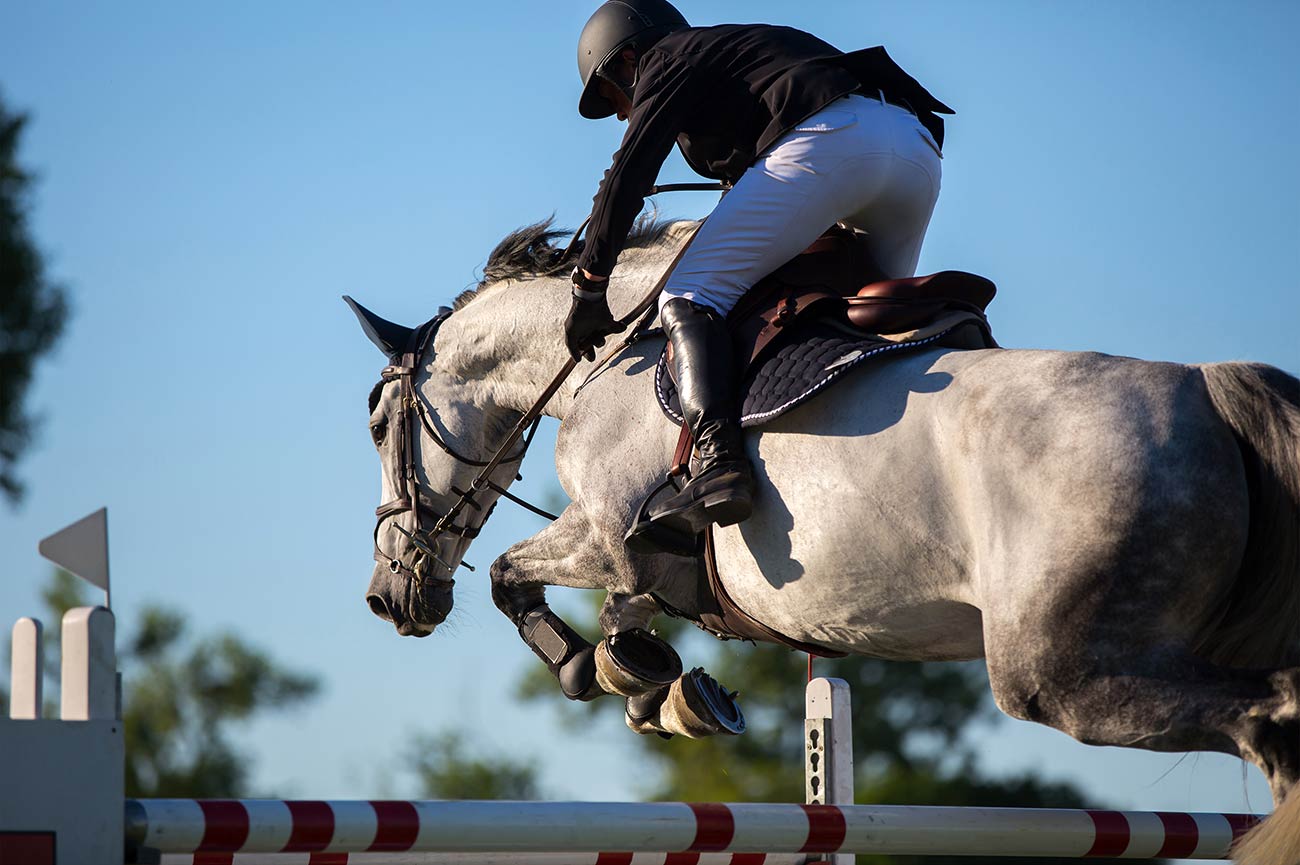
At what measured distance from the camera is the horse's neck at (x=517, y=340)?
556cm

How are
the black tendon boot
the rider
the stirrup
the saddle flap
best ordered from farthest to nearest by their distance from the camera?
the rider < the stirrup < the saddle flap < the black tendon boot

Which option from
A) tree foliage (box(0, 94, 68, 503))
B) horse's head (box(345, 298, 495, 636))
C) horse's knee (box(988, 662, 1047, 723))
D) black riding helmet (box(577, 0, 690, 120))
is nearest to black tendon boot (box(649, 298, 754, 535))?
horse's knee (box(988, 662, 1047, 723))

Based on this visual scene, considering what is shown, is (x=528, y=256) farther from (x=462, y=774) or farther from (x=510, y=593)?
(x=462, y=774)

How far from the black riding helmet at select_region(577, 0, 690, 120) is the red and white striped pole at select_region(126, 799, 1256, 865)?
2.47m

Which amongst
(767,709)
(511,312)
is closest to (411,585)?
(511,312)

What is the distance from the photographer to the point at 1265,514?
12.2 ft

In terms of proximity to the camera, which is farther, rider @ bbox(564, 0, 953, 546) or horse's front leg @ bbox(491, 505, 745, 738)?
horse's front leg @ bbox(491, 505, 745, 738)

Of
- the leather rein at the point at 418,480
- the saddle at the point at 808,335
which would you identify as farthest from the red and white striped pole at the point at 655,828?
the leather rein at the point at 418,480

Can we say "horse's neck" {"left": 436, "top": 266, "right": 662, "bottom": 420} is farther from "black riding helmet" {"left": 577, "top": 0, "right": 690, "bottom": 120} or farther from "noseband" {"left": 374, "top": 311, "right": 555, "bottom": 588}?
"black riding helmet" {"left": 577, "top": 0, "right": 690, "bottom": 120}

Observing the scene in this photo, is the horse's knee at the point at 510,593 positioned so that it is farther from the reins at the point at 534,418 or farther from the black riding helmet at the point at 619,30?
the black riding helmet at the point at 619,30

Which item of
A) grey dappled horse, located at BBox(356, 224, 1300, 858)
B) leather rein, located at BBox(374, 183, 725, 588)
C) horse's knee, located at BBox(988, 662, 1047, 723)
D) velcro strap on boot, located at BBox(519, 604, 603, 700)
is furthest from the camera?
leather rein, located at BBox(374, 183, 725, 588)

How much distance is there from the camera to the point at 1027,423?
380 cm

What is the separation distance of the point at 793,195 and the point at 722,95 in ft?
1.41

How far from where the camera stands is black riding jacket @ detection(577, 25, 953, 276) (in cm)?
473
